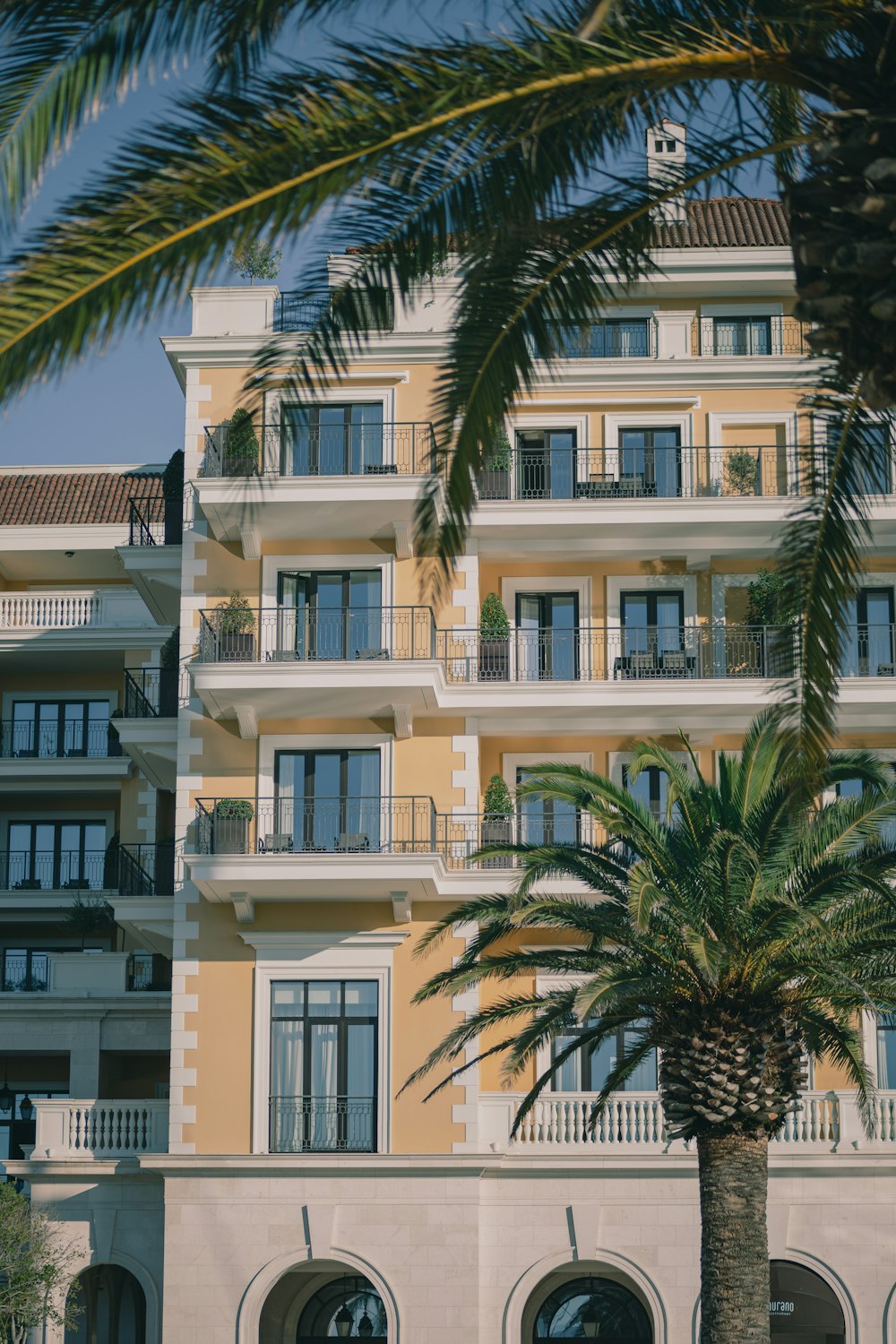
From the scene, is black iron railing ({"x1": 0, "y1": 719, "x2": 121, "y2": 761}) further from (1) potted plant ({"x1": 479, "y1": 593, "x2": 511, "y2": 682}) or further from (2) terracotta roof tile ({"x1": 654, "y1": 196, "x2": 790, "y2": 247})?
(2) terracotta roof tile ({"x1": 654, "y1": 196, "x2": 790, "y2": 247})

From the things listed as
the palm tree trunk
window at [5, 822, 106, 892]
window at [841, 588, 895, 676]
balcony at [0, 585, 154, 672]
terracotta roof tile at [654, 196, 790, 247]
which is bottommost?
the palm tree trunk

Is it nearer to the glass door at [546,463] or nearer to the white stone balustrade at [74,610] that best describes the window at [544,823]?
the glass door at [546,463]

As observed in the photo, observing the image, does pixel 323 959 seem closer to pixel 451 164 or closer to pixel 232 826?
pixel 232 826

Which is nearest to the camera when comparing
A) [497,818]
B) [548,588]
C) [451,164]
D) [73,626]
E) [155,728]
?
[451,164]

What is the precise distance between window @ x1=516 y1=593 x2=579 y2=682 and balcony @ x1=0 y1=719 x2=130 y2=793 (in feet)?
41.0

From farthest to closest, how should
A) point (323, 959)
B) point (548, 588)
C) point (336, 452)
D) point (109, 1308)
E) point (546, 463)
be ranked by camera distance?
point (109, 1308) → point (548, 588) → point (546, 463) → point (336, 452) → point (323, 959)

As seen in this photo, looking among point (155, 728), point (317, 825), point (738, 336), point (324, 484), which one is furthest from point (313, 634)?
point (738, 336)

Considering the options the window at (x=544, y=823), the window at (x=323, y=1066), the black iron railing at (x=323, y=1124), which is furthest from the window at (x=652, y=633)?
the black iron railing at (x=323, y=1124)

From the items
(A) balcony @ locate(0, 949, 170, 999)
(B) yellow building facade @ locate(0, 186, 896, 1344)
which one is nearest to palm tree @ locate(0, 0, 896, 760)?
(B) yellow building facade @ locate(0, 186, 896, 1344)

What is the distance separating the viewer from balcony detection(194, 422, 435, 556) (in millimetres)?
32750

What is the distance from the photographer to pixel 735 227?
36938mm

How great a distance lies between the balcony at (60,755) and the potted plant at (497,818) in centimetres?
1291

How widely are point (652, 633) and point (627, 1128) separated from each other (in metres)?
8.30

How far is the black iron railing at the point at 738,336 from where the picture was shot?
3544cm
